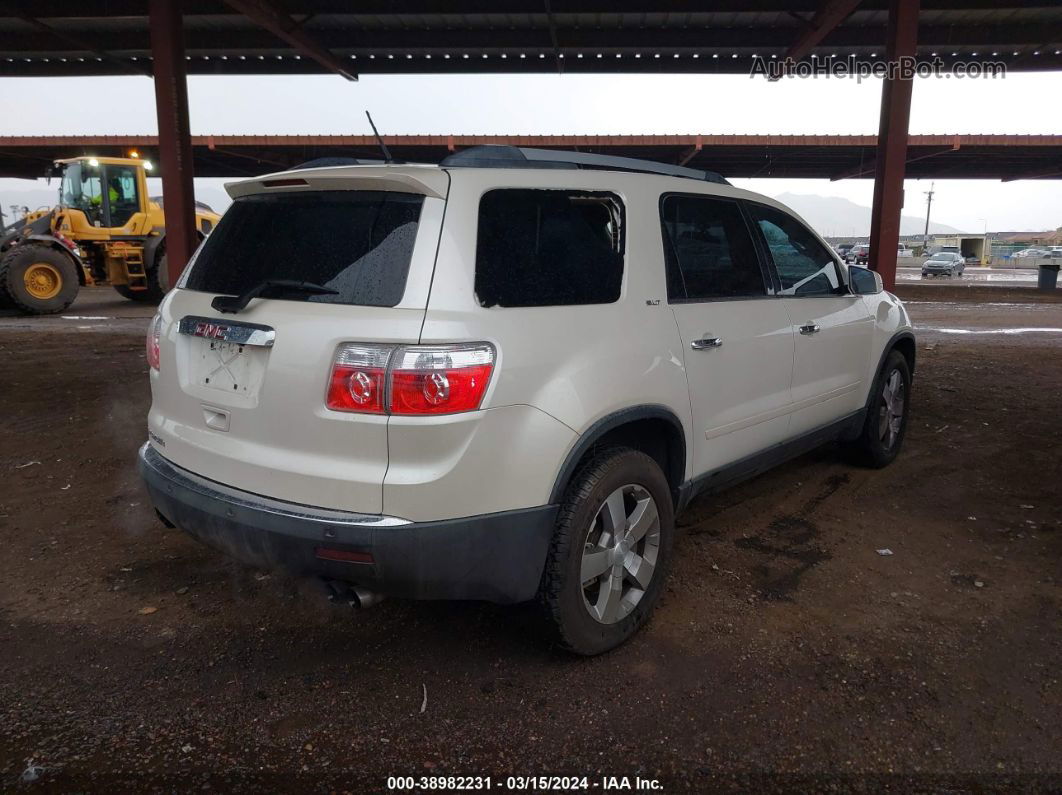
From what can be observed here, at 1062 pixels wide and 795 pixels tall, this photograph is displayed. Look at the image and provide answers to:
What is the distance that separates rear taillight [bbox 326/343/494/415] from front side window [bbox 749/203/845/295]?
2153 millimetres

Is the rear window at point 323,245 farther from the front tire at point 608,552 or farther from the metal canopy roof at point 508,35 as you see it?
the metal canopy roof at point 508,35

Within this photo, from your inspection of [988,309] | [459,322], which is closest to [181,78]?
[459,322]

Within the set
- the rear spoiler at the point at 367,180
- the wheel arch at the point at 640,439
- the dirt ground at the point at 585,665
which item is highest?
the rear spoiler at the point at 367,180

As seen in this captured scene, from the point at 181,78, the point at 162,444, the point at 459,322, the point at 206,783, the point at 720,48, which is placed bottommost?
the point at 206,783

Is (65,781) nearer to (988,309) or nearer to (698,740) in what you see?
(698,740)

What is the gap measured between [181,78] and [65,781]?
35.5 ft

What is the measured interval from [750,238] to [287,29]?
10.9 metres

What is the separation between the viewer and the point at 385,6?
12086 mm

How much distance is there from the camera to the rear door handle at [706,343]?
3.05m

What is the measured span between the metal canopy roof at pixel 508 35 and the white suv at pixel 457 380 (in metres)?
10.2

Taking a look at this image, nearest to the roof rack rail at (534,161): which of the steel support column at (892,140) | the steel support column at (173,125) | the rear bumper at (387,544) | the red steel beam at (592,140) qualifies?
the rear bumper at (387,544)

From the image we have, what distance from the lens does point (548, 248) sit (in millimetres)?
2623

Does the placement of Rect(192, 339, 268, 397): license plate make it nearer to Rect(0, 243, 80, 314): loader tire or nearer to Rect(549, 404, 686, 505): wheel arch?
Rect(549, 404, 686, 505): wheel arch

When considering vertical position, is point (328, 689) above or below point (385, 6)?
below
